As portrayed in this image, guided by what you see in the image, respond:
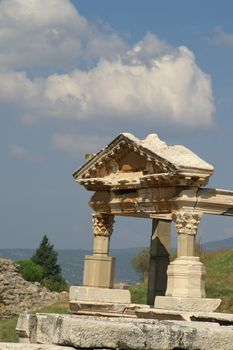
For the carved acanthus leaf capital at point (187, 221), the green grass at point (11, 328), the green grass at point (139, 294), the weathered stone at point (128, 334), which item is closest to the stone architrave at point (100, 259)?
the green grass at point (11, 328)

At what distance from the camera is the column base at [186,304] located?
18406 mm

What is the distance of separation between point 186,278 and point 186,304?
60 centimetres

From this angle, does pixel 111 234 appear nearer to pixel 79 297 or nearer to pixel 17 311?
pixel 79 297

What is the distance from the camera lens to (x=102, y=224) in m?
22.7

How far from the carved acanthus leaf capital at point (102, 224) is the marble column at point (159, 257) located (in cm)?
126

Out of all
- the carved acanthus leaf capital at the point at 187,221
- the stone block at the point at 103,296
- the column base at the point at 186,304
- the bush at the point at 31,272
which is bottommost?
the column base at the point at 186,304

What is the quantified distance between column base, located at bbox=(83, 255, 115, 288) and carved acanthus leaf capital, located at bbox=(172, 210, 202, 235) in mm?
3687

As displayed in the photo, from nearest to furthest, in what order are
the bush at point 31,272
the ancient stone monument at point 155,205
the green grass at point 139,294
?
1. the ancient stone monument at point 155,205
2. the green grass at point 139,294
3. the bush at point 31,272

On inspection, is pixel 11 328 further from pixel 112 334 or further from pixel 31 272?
pixel 31 272

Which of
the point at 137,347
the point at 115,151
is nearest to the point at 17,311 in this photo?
the point at 115,151

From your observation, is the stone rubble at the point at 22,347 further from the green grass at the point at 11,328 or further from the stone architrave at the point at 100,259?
the green grass at the point at 11,328

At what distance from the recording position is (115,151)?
21.5 meters

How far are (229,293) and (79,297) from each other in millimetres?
5414

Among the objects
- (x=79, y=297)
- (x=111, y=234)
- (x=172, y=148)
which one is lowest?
(x=79, y=297)
